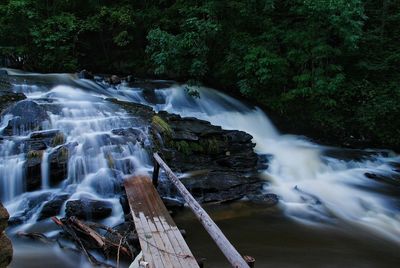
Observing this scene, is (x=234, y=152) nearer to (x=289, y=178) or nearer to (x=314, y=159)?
(x=289, y=178)

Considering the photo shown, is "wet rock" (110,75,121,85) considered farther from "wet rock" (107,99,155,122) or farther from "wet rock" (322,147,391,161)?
"wet rock" (322,147,391,161)

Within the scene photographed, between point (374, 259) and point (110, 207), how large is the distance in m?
4.88

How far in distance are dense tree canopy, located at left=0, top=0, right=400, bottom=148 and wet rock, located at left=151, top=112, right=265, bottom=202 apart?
3251 mm

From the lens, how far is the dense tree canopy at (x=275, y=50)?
1270 cm

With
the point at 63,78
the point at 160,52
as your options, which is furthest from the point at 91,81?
the point at 160,52

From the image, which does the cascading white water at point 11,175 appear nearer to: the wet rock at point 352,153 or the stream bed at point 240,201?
the stream bed at point 240,201

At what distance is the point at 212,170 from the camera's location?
9344 millimetres

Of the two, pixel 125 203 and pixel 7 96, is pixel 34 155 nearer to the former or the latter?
pixel 125 203

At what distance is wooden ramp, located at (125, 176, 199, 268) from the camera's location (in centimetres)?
447

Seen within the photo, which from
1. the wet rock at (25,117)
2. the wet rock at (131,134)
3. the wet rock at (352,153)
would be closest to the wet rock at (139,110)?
the wet rock at (131,134)

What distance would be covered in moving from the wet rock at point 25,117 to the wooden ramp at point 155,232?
3.26 meters

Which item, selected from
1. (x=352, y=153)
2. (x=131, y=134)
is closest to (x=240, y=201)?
(x=131, y=134)

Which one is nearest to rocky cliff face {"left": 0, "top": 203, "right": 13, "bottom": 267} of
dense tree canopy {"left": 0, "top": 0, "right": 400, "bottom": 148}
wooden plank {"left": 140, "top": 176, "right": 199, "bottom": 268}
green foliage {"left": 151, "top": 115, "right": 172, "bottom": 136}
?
wooden plank {"left": 140, "top": 176, "right": 199, "bottom": 268}

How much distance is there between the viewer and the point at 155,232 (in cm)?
528
